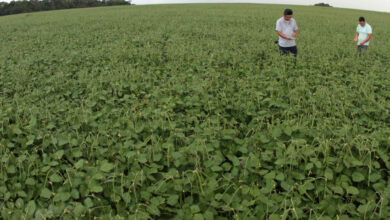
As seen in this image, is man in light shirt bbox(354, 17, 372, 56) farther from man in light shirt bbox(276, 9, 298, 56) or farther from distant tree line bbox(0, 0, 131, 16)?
distant tree line bbox(0, 0, 131, 16)

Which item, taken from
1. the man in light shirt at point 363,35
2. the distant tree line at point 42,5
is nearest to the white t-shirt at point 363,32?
the man in light shirt at point 363,35

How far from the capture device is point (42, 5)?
53406 mm

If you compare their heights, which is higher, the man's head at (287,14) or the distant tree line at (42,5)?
the distant tree line at (42,5)

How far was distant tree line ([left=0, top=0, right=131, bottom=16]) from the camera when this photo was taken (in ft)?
162

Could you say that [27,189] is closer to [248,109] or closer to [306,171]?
[306,171]

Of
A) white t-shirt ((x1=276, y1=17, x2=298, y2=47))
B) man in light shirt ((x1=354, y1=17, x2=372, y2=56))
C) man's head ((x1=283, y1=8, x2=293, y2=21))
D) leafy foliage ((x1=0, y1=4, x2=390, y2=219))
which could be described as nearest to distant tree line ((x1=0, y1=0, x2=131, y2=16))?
leafy foliage ((x1=0, y1=4, x2=390, y2=219))

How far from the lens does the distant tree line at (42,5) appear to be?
162 ft

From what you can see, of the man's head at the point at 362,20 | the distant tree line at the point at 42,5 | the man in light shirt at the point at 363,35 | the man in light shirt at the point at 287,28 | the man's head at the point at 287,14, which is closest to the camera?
the man's head at the point at 287,14

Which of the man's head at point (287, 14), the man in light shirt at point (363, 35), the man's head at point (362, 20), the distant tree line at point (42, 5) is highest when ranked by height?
the distant tree line at point (42, 5)

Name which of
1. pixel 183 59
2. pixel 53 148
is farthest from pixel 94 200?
pixel 183 59

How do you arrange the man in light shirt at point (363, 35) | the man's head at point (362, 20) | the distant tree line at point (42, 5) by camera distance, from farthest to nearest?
the distant tree line at point (42, 5)
the man in light shirt at point (363, 35)
the man's head at point (362, 20)

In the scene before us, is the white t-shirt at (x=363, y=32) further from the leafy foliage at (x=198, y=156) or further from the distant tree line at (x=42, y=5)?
the distant tree line at (x=42, y=5)

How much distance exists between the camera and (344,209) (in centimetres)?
218

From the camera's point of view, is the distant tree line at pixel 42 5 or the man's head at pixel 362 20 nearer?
the man's head at pixel 362 20
